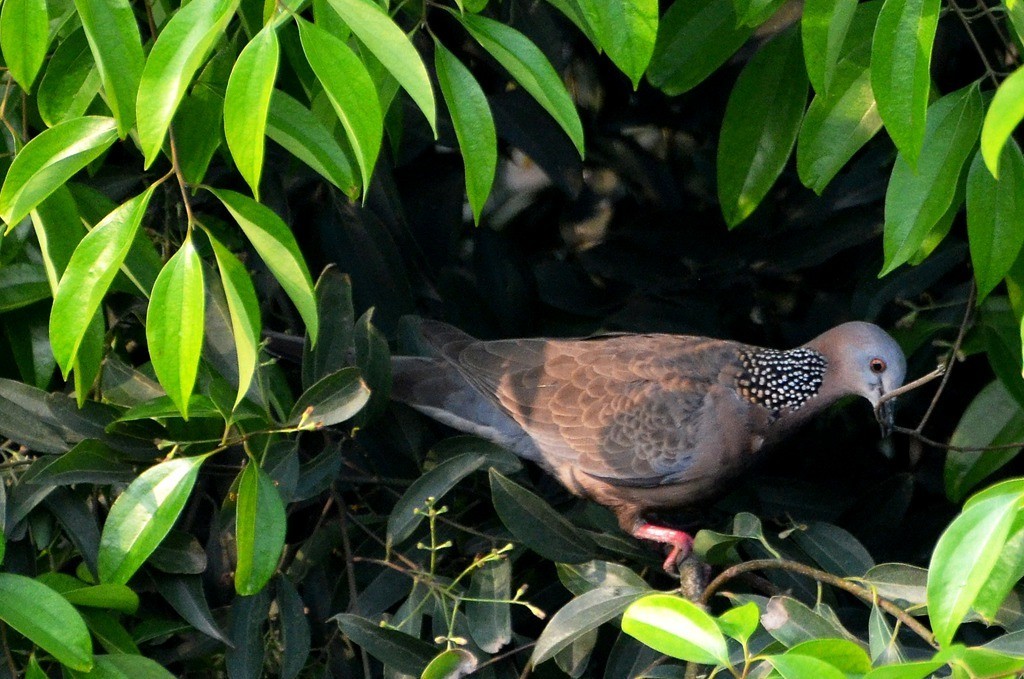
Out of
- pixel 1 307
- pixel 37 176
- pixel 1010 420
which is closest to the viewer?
pixel 37 176

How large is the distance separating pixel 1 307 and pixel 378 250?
1.02m

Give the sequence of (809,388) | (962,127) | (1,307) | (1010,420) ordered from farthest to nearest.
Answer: (809,388) → (1010,420) → (1,307) → (962,127)

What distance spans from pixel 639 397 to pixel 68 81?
1.68 meters

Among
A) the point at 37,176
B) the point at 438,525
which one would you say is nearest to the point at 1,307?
the point at 37,176

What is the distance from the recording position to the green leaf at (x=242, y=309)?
1473 millimetres

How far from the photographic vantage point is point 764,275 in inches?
116

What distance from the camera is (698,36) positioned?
210cm

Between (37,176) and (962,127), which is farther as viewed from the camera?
(962,127)

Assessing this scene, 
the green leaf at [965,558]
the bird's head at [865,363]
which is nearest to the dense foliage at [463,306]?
the green leaf at [965,558]

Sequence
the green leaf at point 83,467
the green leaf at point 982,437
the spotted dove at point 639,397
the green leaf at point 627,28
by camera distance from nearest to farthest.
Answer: the green leaf at point 627,28 → the green leaf at point 83,467 → the green leaf at point 982,437 → the spotted dove at point 639,397

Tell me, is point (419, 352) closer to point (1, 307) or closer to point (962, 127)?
point (1, 307)

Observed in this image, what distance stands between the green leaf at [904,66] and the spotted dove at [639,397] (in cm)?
136

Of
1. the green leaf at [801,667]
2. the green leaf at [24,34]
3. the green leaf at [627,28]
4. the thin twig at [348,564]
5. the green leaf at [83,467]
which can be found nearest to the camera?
the green leaf at [801,667]

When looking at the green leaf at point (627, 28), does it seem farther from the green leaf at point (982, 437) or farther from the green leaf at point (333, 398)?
the green leaf at point (982, 437)
